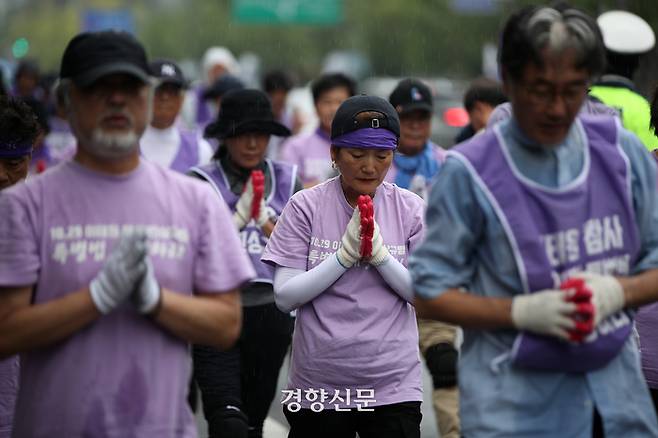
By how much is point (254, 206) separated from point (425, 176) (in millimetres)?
2138

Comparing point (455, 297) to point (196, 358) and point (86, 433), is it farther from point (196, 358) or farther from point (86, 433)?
point (196, 358)

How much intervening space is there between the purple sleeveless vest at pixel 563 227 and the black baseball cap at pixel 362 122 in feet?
6.78

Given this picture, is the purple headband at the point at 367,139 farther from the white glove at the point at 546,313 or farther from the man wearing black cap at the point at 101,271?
the white glove at the point at 546,313

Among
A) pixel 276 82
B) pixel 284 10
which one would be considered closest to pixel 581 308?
pixel 276 82

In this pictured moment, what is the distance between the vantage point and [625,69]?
8336 millimetres

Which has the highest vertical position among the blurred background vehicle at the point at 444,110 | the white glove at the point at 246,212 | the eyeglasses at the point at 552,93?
the blurred background vehicle at the point at 444,110

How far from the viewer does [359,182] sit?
6207 millimetres

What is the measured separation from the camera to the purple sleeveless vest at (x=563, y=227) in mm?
4090

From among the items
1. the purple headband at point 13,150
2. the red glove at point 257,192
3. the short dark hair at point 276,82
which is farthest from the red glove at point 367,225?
the short dark hair at point 276,82

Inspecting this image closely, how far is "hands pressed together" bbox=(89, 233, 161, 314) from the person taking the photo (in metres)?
3.92

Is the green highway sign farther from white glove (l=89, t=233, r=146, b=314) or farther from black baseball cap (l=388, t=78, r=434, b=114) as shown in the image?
white glove (l=89, t=233, r=146, b=314)

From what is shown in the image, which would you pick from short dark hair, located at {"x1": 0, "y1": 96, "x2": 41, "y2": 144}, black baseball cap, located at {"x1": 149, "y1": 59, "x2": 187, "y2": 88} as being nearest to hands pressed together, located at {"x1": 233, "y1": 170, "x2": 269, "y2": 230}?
short dark hair, located at {"x1": 0, "y1": 96, "x2": 41, "y2": 144}

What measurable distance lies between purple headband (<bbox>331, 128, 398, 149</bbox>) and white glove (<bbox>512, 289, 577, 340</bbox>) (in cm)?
228

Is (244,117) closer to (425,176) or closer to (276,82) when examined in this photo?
(425,176)
